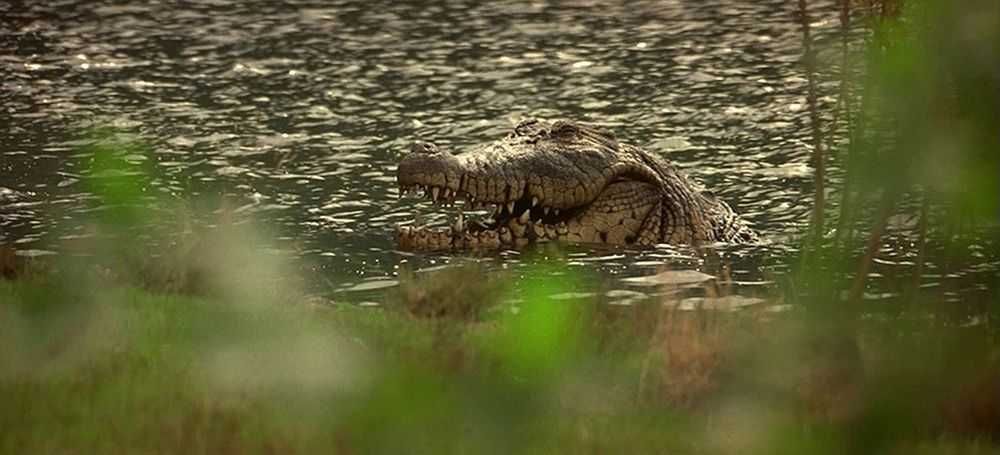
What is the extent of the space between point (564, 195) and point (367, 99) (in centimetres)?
786

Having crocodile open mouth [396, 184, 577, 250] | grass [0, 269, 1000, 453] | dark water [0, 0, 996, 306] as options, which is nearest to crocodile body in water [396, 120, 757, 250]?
crocodile open mouth [396, 184, 577, 250]

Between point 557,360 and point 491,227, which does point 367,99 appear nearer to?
point 491,227

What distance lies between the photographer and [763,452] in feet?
18.4

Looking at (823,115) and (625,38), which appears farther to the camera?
(625,38)

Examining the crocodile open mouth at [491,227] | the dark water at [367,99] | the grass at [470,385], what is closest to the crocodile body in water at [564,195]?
the crocodile open mouth at [491,227]

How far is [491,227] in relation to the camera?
14.0 metres

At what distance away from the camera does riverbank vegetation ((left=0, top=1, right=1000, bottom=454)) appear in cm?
544

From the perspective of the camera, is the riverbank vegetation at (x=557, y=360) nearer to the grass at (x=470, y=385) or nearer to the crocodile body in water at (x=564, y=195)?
the grass at (x=470, y=385)

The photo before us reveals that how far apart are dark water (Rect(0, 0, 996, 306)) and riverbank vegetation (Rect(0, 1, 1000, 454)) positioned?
4983 millimetres

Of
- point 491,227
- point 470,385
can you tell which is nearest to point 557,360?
point 470,385

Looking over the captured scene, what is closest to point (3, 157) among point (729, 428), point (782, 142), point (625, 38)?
point (782, 142)

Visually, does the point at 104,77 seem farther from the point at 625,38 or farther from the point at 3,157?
the point at 625,38

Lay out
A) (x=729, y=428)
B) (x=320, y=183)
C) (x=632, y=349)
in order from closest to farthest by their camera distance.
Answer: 1. (x=729, y=428)
2. (x=632, y=349)
3. (x=320, y=183)

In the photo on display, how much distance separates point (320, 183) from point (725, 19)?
40.3 feet
